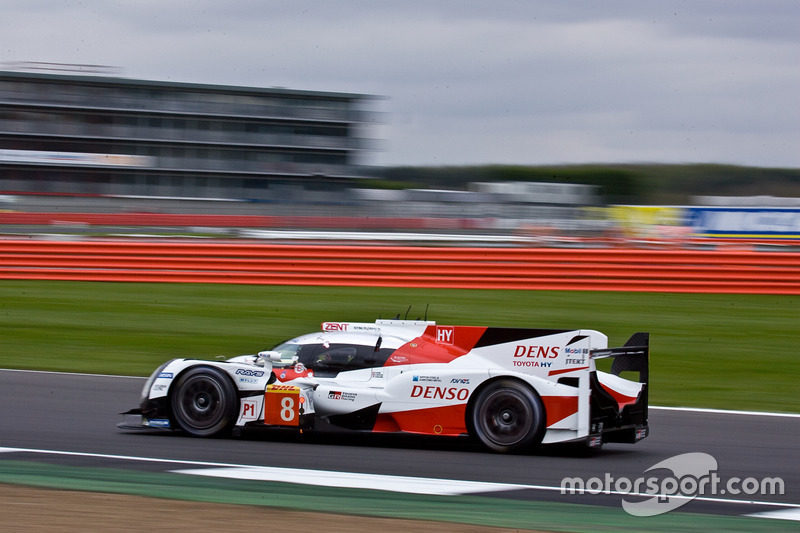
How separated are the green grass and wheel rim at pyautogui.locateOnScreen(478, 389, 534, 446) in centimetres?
350

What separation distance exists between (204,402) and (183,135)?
4461cm

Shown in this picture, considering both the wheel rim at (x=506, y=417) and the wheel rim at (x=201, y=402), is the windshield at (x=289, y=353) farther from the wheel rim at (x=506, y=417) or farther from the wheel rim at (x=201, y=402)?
the wheel rim at (x=506, y=417)

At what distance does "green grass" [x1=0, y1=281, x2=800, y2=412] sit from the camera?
10.9m

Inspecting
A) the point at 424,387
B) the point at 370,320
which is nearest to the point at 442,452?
the point at 424,387

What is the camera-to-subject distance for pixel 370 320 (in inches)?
536

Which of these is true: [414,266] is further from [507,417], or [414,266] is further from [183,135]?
[183,135]

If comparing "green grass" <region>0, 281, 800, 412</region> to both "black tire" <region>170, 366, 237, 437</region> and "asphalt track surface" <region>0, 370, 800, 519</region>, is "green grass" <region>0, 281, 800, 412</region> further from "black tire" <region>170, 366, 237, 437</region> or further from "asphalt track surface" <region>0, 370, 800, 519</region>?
"black tire" <region>170, 366, 237, 437</region>

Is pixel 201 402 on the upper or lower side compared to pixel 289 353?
lower

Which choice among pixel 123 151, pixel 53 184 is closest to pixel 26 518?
pixel 53 184

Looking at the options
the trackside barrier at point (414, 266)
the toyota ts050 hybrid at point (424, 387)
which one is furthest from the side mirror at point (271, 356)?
the trackside barrier at point (414, 266)

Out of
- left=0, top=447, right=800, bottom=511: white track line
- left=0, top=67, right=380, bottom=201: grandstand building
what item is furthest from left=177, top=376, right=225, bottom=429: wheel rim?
left=0, top=67, right=380, bottom=201: grandstand building

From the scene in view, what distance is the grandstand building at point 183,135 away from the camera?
47.4m

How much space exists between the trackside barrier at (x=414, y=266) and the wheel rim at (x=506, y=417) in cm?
1081

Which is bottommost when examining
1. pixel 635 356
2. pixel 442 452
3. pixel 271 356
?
pixel 442 452
